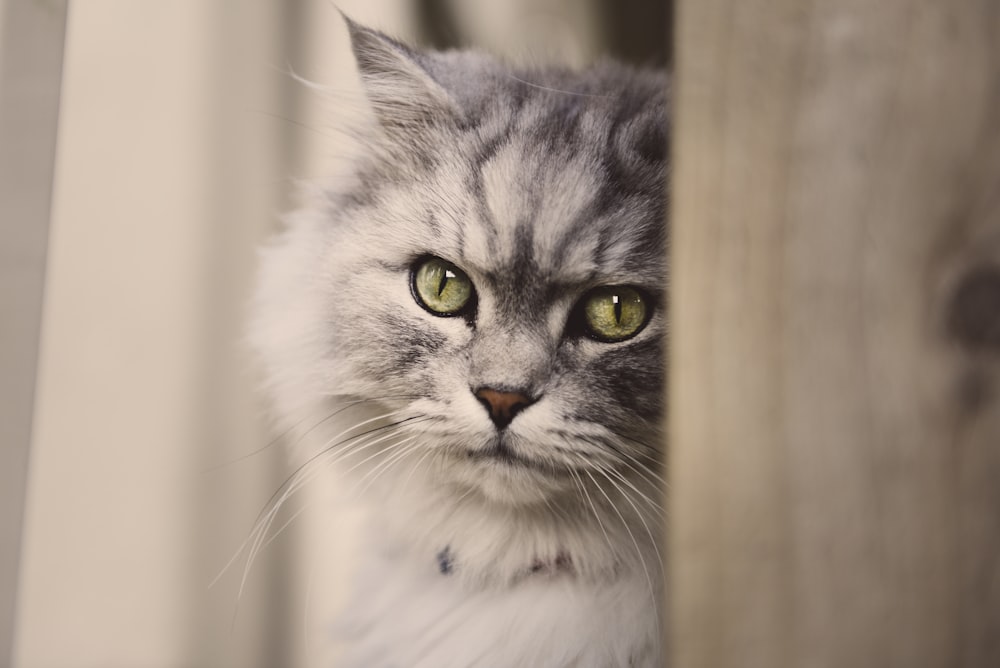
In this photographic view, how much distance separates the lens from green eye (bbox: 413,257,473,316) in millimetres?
820

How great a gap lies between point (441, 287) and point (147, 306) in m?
0.52

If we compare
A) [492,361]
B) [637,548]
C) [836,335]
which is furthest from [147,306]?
[836,335]

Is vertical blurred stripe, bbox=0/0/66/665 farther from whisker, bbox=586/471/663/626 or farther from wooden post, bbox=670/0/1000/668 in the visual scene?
wooden post, bbox=670/0/1000/668

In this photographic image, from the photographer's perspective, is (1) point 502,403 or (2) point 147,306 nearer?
(1) point 502,403

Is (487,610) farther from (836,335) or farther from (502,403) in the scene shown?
(836,335)

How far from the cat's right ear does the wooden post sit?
1.50 feet

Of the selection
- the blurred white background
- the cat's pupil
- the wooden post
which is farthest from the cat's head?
the wooden post

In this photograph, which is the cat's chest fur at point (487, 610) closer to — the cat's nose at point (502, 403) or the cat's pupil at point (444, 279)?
the cat's nose at point (502, 403)

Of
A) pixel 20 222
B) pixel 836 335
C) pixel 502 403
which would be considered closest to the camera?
pixel 836 335

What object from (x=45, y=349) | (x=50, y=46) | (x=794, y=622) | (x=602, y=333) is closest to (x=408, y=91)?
(x=602, y=333)

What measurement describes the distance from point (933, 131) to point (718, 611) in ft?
1.06

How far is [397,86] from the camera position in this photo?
0.89 m

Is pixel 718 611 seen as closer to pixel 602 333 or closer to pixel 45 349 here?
pixel 602 333

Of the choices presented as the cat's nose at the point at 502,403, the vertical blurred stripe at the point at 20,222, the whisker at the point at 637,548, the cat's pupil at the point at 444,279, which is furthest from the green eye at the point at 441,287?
the vertical blurred stripe at the point at 20,222
